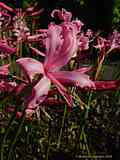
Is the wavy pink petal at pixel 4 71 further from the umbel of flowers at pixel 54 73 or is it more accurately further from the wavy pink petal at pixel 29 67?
the wavy pink petal at pixel 29 67

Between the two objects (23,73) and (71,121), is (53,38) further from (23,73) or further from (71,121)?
(71,121)

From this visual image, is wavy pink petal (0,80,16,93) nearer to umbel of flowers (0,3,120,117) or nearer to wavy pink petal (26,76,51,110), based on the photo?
umbel of flowers (0,3,120,117)

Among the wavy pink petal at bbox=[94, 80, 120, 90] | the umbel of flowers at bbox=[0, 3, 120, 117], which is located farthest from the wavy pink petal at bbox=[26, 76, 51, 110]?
the wavy pink petal at bbox=[94, 80, 120, 90]

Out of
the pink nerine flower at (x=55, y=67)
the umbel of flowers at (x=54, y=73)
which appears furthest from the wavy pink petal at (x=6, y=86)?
the pink nerine flower at (x=55, y=67)

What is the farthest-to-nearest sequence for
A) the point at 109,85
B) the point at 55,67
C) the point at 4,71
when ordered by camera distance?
the point at 4,71
the point at 55,67
the point at 109,85

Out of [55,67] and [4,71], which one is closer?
[55,67]

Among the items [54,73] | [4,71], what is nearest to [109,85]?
[54,73]

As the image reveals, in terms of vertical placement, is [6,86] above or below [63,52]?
below

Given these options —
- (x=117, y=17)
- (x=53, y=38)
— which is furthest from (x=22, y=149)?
(x=117, y=17)

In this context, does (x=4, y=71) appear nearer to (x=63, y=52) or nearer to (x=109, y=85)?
(x=63, y=52)
